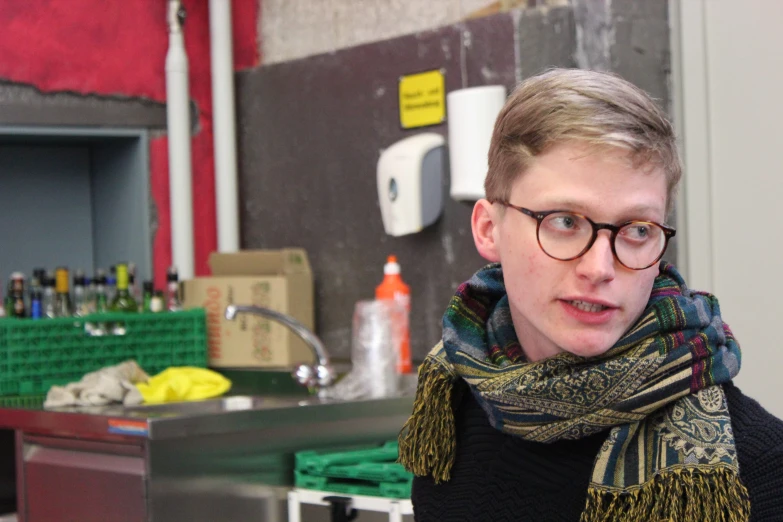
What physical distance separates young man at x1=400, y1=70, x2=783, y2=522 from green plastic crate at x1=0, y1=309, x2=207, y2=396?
2347 millimetres

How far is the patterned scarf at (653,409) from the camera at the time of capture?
3.50 feet

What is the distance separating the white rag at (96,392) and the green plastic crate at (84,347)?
0.97ft

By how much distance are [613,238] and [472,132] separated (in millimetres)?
2019

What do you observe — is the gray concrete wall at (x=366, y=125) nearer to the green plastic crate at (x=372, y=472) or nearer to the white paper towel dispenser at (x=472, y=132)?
the white paper towel dispenser at (x=472, y=132)

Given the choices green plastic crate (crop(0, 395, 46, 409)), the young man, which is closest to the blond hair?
the young man

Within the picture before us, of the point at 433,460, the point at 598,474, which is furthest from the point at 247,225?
the point at 598,474

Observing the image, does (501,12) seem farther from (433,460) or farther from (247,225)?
(433,460)

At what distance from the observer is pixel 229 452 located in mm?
2676

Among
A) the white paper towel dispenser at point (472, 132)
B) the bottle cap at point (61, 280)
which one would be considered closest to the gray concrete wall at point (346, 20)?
the white paper towel dispenser at point (472, 132)

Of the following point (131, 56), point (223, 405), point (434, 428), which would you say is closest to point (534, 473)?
point (434, 428)

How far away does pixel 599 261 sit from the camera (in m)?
1.07

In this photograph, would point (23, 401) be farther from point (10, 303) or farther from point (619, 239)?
point (619, 239)

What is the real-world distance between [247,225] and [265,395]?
39.5 inches

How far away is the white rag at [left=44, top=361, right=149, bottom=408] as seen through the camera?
2893 mm
